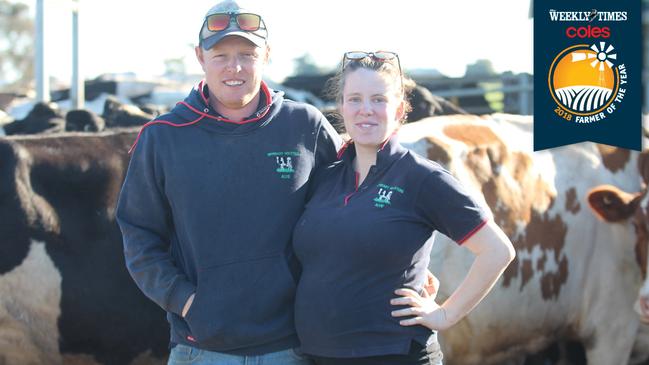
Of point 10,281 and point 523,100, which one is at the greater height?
point 523,100

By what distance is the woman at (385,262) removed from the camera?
125 inches

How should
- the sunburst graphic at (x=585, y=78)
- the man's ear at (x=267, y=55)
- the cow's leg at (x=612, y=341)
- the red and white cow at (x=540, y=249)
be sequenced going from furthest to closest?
the sunburst graphic at (x=585, y=78), the cow's leg at (x=612, y=341), the red and white cow at (x=540, y=249), the man's ear at (x=267, y=55)

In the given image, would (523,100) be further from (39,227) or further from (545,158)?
(39,227)

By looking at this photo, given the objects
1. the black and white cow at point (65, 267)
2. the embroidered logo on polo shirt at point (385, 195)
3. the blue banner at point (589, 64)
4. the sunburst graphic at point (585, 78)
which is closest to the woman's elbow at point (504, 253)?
the embroidered logo on polo shirt at point (385, 195)

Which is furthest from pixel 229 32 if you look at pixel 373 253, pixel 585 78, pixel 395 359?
pixel 585 78

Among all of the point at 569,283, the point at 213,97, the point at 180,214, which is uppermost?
the point at 213,97

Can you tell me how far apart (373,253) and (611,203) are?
9.70 feet

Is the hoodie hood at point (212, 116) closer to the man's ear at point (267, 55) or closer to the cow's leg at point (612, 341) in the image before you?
the man's ear at point (267, 55)

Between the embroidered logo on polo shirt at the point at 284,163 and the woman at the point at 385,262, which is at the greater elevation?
the embroidered logo on polo shirt at the point at 284,163

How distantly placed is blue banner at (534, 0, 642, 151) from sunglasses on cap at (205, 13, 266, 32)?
3802 mm

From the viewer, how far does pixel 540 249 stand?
5676mm

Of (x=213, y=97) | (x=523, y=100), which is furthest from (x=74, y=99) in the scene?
(x=213, y=97)

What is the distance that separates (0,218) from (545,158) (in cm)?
311

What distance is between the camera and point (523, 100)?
10.7 metres
